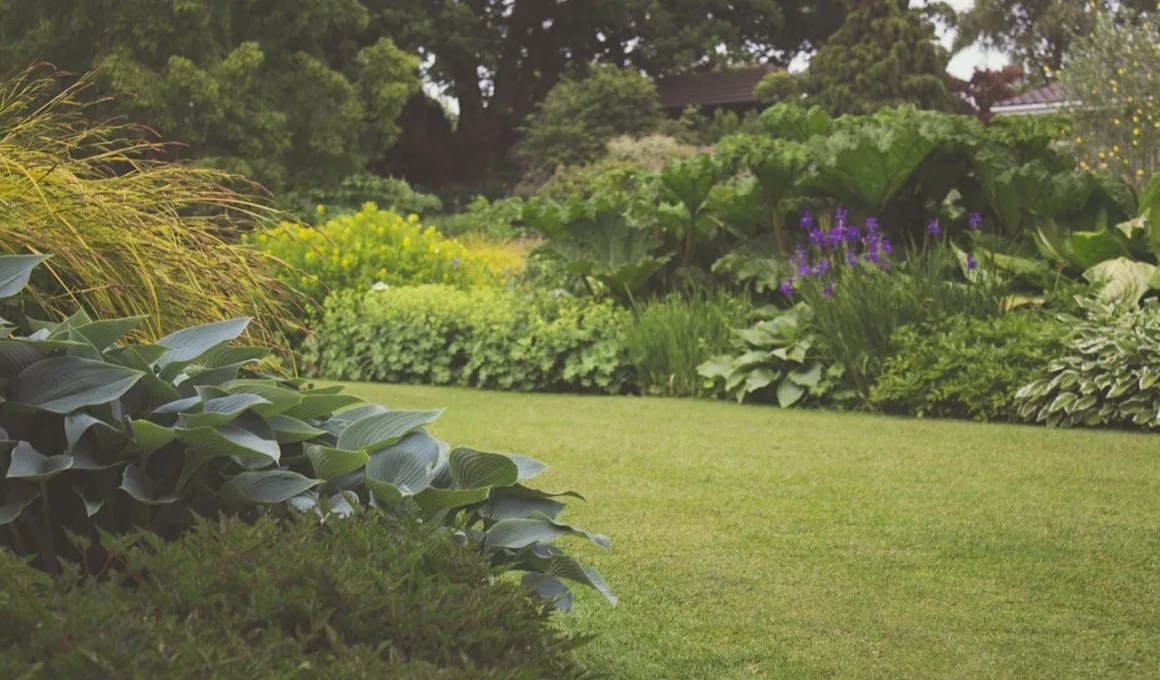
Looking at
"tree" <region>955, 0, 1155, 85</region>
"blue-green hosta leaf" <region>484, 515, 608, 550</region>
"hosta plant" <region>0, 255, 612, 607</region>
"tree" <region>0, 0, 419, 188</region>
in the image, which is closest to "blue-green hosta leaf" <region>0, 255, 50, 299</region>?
"hosta plant" <region>0, 255, 612, 607</region>

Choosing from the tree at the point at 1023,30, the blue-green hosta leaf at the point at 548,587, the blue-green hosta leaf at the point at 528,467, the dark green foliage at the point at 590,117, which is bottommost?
the blue-green hosta leaf at the point at 548,587

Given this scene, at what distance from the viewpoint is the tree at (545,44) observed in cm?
2864

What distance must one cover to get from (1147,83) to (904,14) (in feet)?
33.0

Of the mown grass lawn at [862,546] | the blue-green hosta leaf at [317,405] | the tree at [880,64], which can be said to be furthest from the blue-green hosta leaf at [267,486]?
the tree at [880,64]

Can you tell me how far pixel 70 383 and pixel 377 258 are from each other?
30.4ft

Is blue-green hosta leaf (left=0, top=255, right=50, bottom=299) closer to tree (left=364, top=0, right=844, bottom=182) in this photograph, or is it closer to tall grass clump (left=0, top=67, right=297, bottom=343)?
tall grass clump (left=0, top=67, right=297, bottom=343)

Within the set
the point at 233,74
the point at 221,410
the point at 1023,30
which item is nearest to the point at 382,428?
the point at 221,410

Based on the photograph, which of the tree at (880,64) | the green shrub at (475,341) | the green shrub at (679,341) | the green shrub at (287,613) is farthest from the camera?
the tree at (880,64)

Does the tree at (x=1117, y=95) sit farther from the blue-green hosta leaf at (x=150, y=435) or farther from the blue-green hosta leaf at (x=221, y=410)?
the blue-green hosta leaf at (x=150, y=435)

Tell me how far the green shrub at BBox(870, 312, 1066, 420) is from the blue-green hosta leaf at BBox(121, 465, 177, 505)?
17.8 feet

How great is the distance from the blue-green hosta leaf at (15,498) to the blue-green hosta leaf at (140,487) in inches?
6.0

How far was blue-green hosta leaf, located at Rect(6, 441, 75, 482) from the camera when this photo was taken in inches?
78.4

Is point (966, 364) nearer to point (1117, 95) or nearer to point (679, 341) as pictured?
point (679, 341)

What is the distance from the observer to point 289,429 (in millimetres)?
2338
